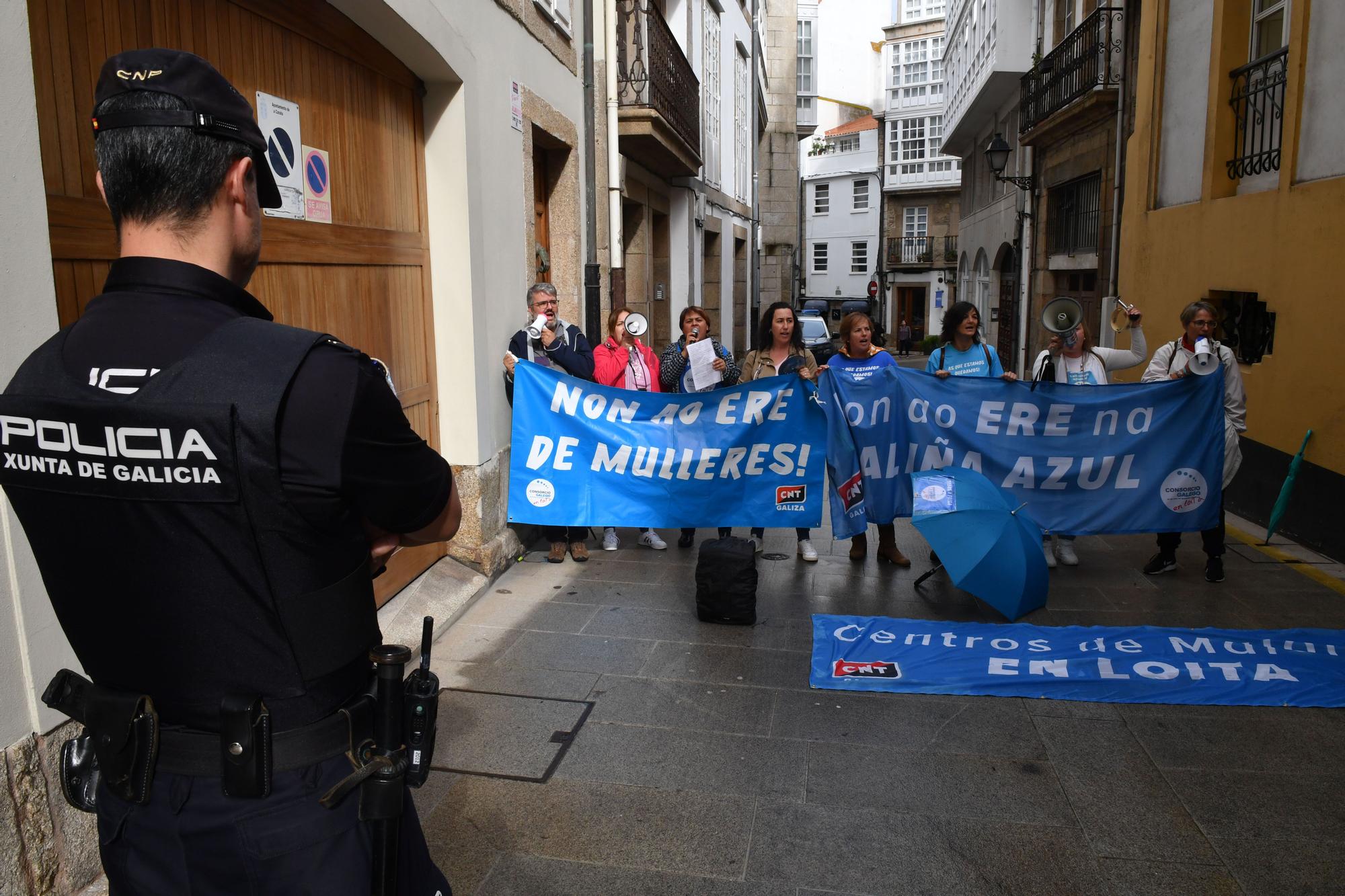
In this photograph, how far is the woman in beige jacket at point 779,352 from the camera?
729cm

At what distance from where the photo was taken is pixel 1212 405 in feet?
22.0

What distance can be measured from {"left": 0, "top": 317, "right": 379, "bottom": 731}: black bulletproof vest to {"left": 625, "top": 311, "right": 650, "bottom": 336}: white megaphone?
5.94 meters

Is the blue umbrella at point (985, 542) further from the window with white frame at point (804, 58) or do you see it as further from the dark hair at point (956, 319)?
the window with white frame at point (804, 58)

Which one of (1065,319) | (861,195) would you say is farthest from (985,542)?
(861,195)

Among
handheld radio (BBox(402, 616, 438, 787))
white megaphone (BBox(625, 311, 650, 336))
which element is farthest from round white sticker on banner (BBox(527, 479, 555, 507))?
handheld radio (BBox(402, 616, 438, 787))

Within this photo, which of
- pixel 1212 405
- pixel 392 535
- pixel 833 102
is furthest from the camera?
pixel 833 102

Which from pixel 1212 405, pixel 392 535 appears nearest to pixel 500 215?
pixel 1212 405

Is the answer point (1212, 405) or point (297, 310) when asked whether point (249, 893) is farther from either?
point (1212, 405)

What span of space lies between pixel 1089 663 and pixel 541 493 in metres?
3.71

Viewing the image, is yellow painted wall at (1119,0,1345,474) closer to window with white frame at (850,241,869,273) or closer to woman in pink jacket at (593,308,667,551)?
woman in pink jacket at (593,308,667,551)

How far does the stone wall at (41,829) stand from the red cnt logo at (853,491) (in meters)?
4.89

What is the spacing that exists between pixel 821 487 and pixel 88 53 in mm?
4854

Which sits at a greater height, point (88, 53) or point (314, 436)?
point (88, 53)

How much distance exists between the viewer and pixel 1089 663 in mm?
5070
